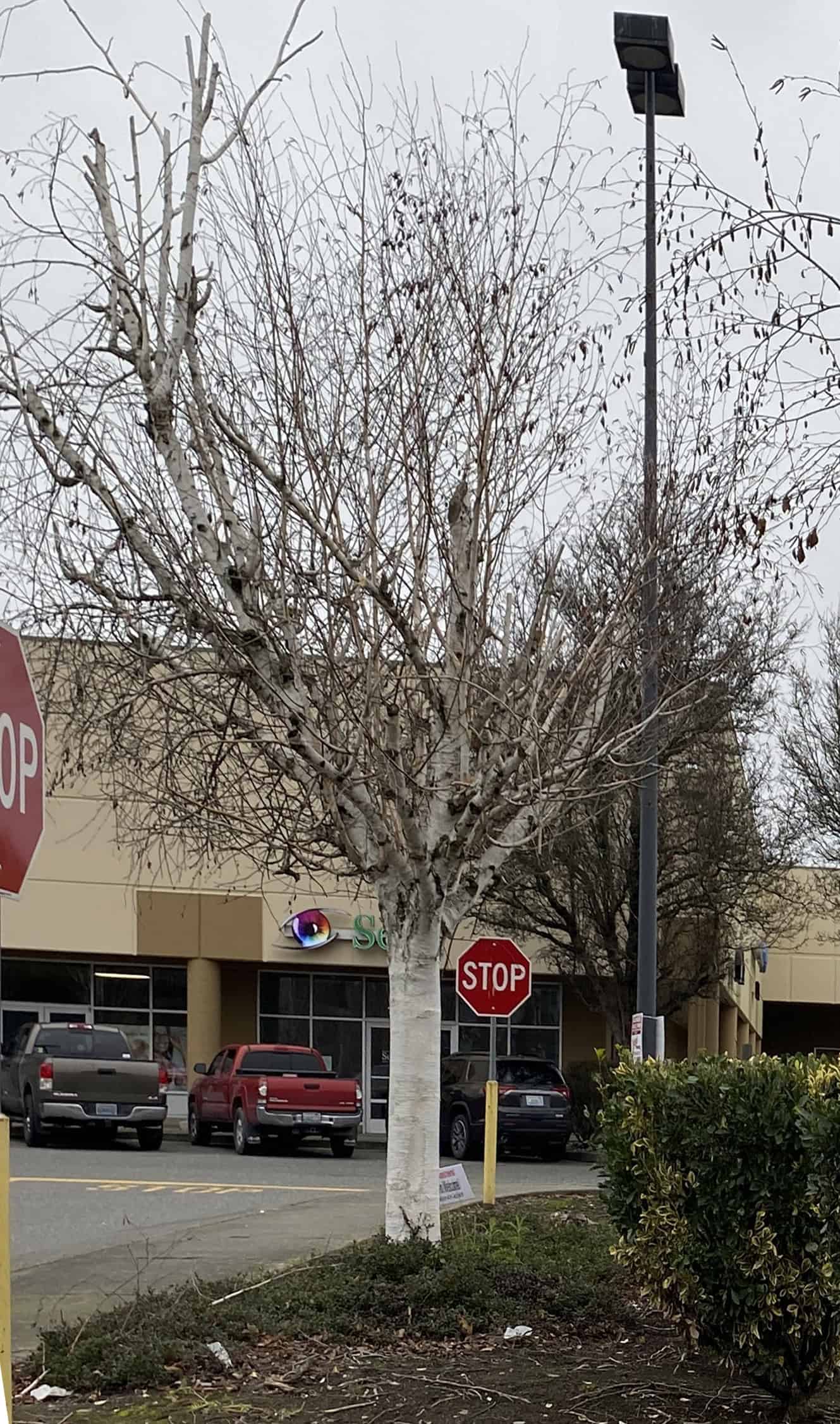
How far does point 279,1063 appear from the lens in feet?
85.7

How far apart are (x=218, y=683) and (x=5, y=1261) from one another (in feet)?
21.6

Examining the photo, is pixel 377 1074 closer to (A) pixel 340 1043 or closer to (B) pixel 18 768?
(A) pixel 340 1043

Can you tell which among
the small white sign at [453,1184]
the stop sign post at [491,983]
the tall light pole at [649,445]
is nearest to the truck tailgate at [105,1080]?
the tall light pole at [649,445]

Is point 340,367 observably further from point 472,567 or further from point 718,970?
point 718,970

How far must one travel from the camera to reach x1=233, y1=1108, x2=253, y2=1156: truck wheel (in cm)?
2560

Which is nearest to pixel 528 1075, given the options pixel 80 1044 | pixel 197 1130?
pixel 197 1130

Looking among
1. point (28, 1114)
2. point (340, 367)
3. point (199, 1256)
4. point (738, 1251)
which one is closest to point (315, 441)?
point (340, 367)

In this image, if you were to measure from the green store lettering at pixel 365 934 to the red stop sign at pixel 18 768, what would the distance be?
29271 millimetres

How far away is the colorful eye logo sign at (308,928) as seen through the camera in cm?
3331

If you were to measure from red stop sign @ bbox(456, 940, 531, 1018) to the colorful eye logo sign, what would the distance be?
1830 centimetres

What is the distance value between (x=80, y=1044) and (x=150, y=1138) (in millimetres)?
1773

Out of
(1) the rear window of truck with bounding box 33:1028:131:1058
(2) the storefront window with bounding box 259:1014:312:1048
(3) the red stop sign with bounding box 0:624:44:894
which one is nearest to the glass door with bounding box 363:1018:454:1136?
(2) the storefront window with bounding box 259:1014:312:1048

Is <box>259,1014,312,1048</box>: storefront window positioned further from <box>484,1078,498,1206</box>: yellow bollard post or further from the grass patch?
the grass patch

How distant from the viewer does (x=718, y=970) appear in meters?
27.9
